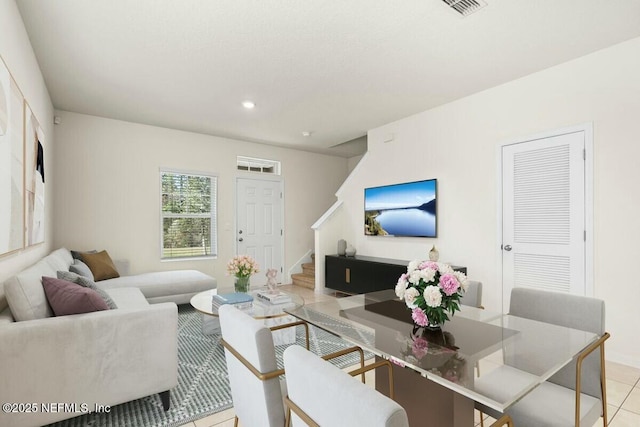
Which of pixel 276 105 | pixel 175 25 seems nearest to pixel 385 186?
pixel 276 105

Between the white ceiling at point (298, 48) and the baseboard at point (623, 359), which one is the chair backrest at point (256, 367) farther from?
the baseboard at point (623, 359)

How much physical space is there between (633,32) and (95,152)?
5987mm

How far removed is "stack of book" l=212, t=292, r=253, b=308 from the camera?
2.92 meters

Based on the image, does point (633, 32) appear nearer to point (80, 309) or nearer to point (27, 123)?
point (80, 309)

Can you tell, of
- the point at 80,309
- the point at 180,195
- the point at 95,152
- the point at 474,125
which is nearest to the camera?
the point at 80,309

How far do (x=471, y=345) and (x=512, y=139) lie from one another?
2821 mm

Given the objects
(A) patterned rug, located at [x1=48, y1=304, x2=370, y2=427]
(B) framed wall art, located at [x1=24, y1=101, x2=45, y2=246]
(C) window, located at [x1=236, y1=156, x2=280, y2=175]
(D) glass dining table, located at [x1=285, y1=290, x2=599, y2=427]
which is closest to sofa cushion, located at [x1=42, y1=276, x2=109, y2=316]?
(A) patterned rug, located at [x1=48, y1=304, x2=370, y2=427]

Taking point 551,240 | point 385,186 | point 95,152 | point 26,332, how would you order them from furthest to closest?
1. point 385,186
2. point 95,152
3. point 551,240
4. point 26,332

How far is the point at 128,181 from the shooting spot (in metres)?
4.77

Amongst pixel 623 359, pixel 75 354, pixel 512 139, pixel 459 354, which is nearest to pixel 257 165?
pixel 512 139

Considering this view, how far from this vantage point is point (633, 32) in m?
2.60

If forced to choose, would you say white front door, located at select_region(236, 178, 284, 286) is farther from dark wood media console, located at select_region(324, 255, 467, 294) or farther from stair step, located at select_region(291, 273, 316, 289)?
dark wood media console, located at select_region(324, 255, 467, 294)

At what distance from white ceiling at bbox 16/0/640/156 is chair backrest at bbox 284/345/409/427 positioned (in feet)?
7.46

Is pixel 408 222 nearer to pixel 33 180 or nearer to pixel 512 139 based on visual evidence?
pixel 512 139
